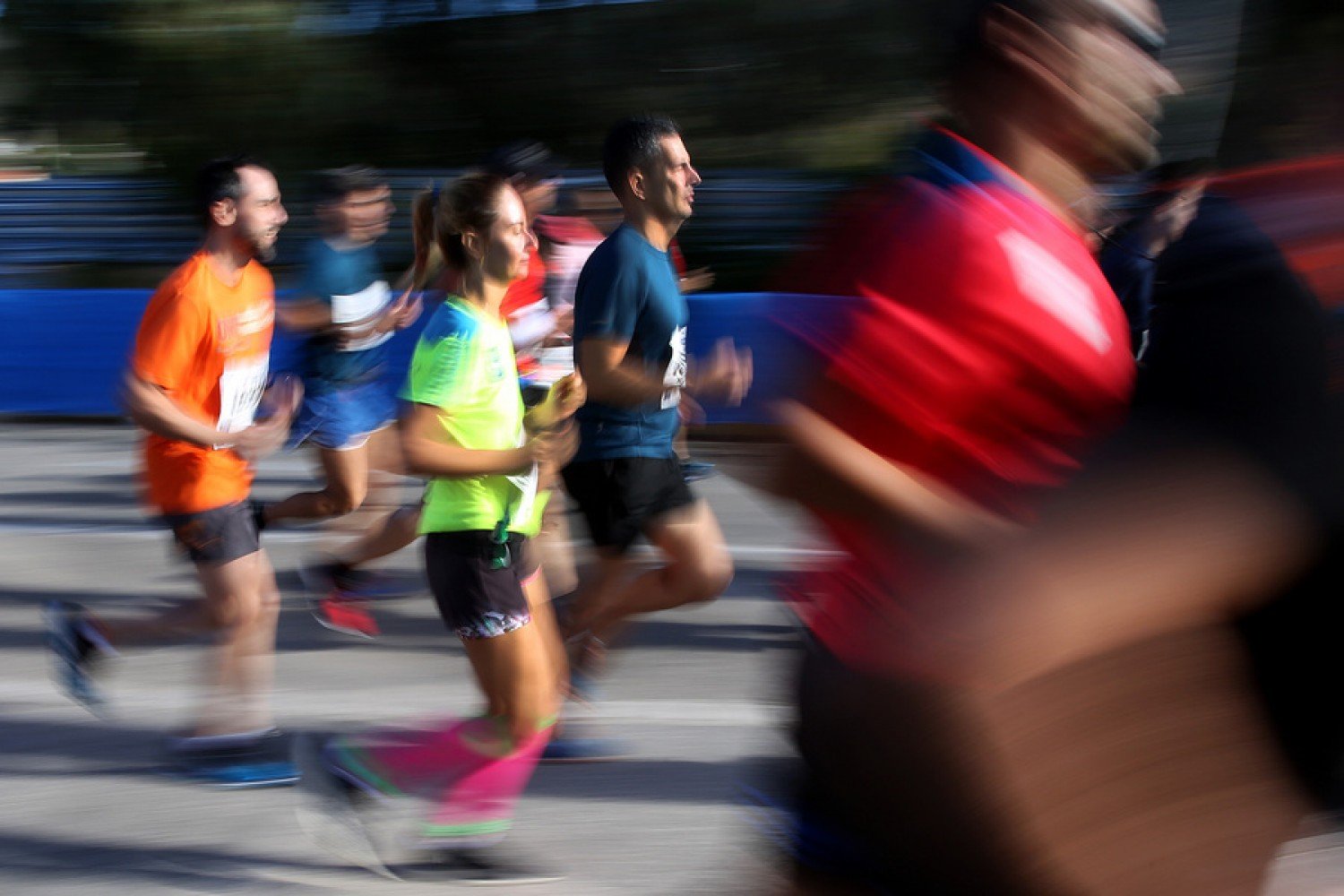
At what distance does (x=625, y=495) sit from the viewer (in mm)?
4531

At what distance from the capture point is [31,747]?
4734 millimetres

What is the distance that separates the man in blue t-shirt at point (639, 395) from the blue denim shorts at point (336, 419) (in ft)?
5.29

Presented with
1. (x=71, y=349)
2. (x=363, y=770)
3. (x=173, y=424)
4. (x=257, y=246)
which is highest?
(x=257, y=246)

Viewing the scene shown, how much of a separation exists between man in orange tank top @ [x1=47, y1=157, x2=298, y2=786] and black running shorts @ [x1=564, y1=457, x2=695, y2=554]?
0.87 meters

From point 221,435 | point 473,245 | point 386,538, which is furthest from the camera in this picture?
point 386,538

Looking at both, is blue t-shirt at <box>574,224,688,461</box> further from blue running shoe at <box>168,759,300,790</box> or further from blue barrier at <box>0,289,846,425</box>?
blue barrier at <box>0,289,846,425</box>

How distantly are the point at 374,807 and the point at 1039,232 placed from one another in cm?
237

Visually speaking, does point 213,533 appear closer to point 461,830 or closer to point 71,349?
point 461,830

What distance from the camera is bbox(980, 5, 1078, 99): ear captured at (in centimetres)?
165

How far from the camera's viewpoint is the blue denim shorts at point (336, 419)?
19.6 feet

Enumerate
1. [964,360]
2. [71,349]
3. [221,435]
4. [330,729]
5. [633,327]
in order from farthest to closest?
[71,349] < [330,729] < [633,327] < [221,435] < [964,360]

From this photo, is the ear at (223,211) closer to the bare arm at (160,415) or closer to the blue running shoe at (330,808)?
the bare arm at (160,415)

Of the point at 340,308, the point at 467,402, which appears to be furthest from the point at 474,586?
the point at 340,308

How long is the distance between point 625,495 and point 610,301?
577 mm
